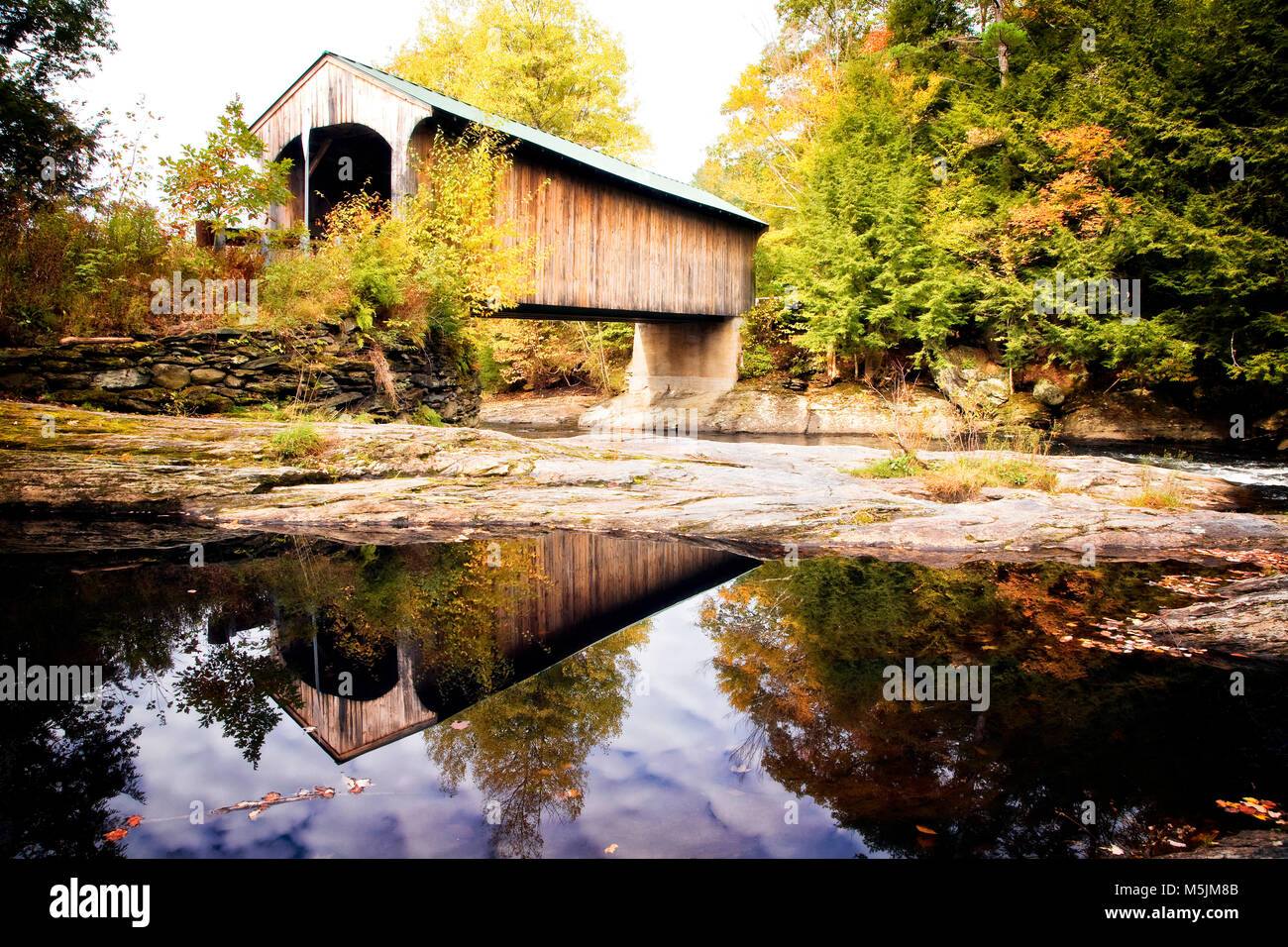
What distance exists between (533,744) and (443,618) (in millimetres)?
1791

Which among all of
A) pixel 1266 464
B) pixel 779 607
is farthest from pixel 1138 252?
pixel 779 607

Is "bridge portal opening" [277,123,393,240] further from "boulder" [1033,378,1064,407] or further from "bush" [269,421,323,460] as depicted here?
"boulder" [1033,378,1064,407]

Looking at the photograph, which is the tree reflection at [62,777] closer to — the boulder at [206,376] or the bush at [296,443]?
the bush at [296,443]

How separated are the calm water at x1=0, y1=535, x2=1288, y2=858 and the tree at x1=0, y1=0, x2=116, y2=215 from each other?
1272 centimetres

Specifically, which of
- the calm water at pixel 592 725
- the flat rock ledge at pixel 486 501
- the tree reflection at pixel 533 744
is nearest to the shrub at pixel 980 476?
the flat rock ledge at pixel 486 501

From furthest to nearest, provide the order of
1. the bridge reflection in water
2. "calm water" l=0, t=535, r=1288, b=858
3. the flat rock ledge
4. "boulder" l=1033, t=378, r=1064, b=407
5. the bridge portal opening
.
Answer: "boulder" l=1033, t=378, r=1064, b=407, the bridge portal opening, the flat rock ledge, the bridge reflection in water, "calm water" l=0, t=535, r=1288, b=858

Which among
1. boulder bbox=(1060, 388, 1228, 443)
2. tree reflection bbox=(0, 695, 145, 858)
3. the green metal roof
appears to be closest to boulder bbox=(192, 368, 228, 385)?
the green metal roof

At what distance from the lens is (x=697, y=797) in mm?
2859

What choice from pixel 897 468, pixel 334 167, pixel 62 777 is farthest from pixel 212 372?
pixel 897 468

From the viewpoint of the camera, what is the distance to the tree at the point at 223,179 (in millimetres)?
10195

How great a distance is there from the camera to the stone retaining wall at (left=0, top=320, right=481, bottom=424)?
8.84 m

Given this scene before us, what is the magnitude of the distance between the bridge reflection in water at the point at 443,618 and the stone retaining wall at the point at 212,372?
15.2 feet

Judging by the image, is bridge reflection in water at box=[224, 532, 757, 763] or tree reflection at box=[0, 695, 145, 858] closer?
tree reflection at box=[0, 695, 145, 858]
